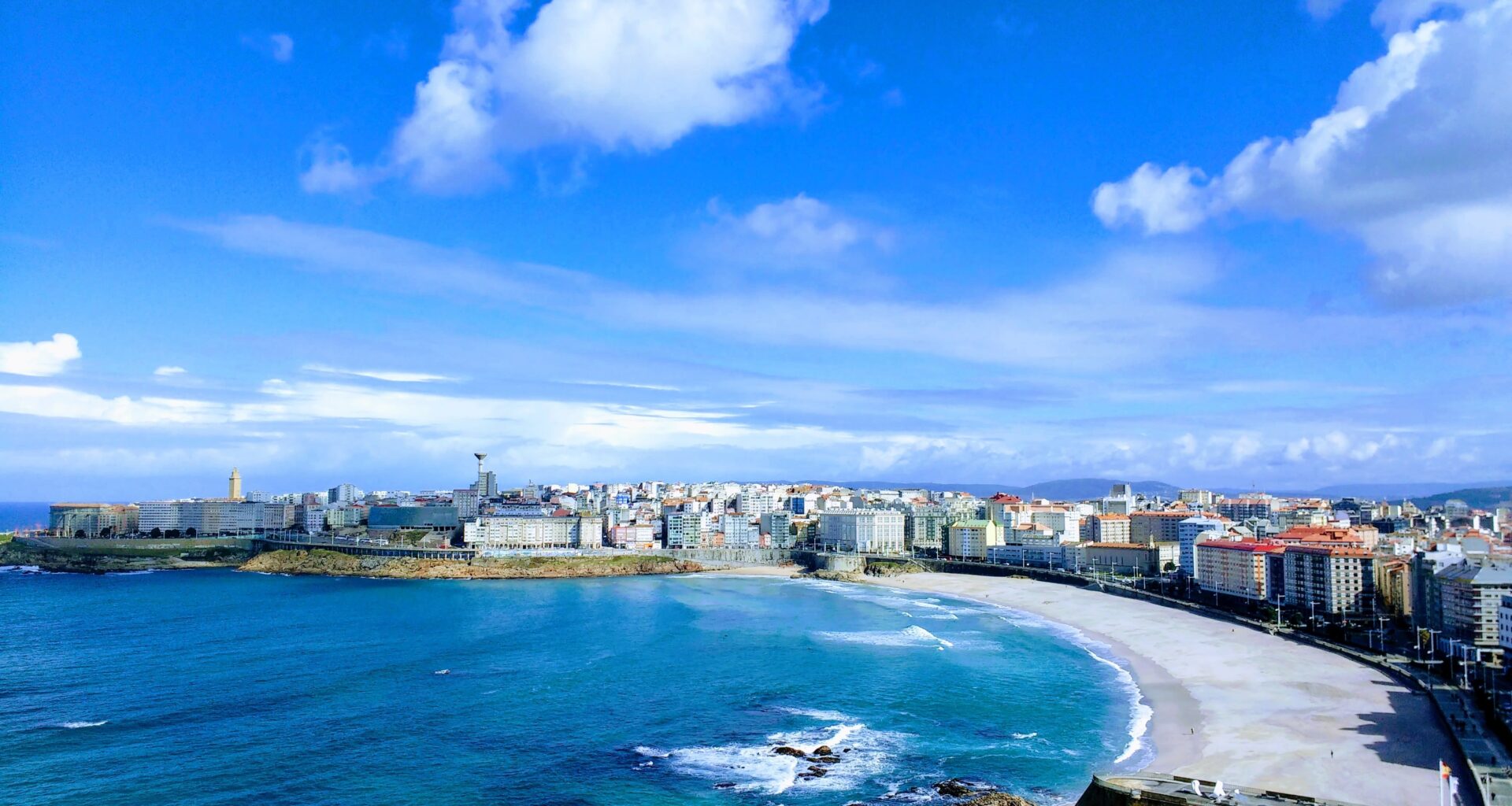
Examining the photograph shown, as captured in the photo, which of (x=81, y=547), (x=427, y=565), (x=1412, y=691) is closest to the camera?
(x=1412, y=691)

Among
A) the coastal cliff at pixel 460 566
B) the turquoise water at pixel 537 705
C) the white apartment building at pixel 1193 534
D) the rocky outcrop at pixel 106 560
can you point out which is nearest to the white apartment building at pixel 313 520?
the rocky outcrop at pixel 106 560

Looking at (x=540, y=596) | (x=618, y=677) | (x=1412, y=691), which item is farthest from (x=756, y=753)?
(x=540, y=596)

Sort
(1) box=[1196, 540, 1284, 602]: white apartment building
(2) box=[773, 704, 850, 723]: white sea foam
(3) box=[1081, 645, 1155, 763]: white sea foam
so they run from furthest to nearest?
(1) box=[1196, 540, 1284, 602]: white apartment building < (2) box=[773, 704, 850, 723]: white sea foam < (3) box=[1081, 645, 1155, 763]: white sea foam

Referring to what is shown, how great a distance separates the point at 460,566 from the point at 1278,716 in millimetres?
68311

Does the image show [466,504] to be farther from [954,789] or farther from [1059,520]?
[954,789]

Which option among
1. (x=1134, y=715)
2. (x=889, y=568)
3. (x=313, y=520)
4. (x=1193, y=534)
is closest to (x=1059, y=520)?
(x=889, y=568)

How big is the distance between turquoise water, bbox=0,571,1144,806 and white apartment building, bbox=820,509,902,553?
4067 centimetres

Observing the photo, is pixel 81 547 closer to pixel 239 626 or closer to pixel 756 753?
pixel 239 626

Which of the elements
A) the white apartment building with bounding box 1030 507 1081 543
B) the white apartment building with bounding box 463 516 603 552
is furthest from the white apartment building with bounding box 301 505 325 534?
the white apartment building with bounding box 1030 507 1081 543

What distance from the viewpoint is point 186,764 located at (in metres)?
23.8

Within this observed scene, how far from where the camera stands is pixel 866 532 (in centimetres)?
9575

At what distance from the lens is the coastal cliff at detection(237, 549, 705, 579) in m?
79.9

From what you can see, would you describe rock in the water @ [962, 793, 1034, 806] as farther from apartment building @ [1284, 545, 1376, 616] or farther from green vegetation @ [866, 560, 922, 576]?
green vegetation @ [866, 560, 922, 576]

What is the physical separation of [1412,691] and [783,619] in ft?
95.0
